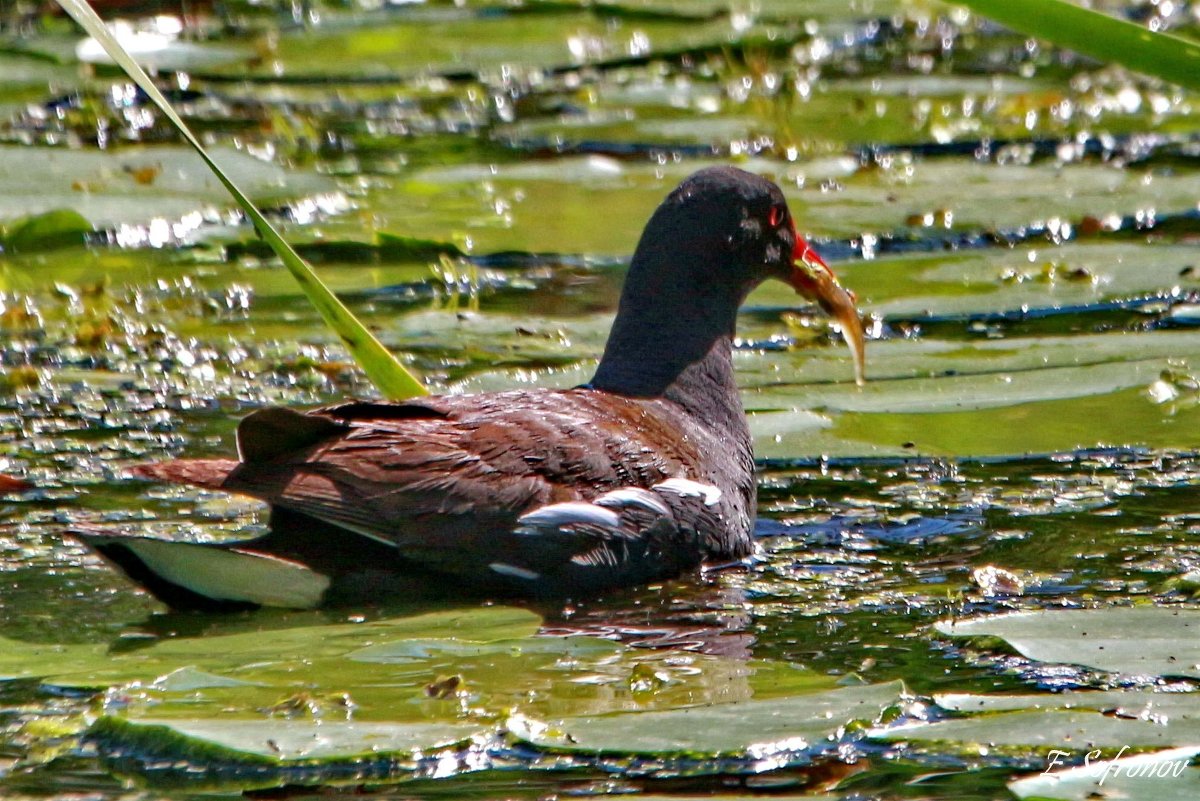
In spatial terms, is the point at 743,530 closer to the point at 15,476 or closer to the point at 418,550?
the point at 418,550

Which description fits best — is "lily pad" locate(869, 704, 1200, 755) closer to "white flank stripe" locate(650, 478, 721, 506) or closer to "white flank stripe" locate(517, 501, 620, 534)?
"white flank stripe" locate(517, 501, 620, 534)

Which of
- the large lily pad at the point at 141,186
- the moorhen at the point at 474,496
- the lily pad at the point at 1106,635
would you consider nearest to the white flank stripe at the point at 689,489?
the moorhen at the point at 474,496

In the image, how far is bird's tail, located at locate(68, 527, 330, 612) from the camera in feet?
11.7

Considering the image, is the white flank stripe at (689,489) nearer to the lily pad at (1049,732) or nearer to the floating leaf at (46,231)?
the lily pad at (1049,732)

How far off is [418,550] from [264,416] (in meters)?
0.37

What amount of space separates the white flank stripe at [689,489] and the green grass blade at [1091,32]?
1251mm

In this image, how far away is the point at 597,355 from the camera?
17.2ft

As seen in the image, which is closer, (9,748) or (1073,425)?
(9,748)

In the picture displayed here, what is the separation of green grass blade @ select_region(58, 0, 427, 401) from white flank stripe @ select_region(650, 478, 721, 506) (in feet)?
1.87

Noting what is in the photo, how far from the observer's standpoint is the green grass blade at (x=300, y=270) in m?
3.19

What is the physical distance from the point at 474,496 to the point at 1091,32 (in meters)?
1.38

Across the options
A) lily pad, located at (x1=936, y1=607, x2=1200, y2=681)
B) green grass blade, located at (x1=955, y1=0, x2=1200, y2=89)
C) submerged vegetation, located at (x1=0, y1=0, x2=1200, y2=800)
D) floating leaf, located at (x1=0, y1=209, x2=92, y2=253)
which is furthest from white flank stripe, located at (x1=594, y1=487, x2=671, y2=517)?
floating leaf, located at (x1=0, y1=209, x2=92, y2=253)

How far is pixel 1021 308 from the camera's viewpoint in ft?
17.8

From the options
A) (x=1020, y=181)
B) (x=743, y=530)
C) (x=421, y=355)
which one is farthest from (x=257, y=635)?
(x=1020, y=181)
